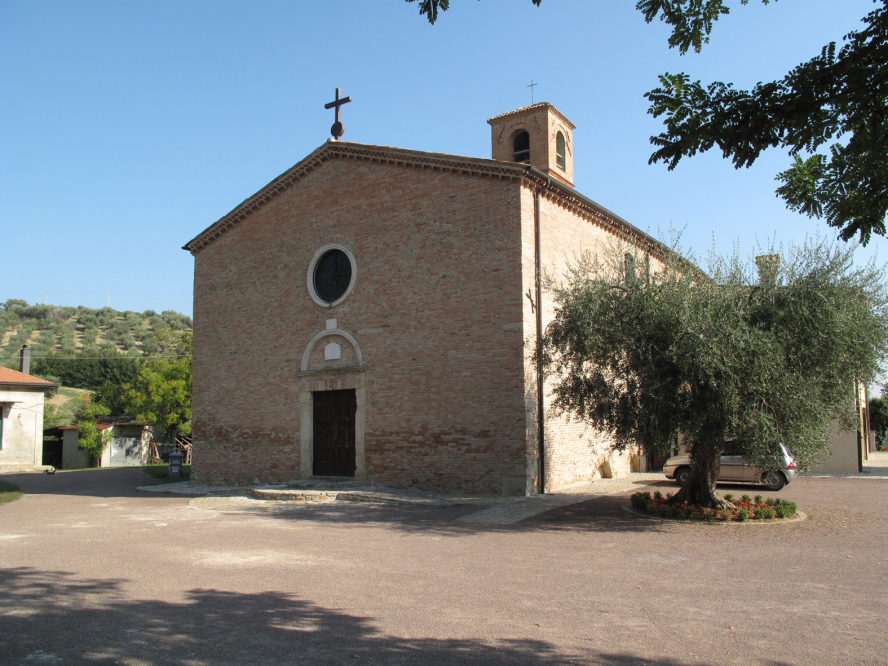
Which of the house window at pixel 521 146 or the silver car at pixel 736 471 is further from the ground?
the house window at pixel 521 146

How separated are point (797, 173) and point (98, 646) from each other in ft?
19.5

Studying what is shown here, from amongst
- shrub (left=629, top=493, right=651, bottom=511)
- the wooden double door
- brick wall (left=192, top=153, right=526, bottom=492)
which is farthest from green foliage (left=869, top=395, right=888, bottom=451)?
the wooden double door

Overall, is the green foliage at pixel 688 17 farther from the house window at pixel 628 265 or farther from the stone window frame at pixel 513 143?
the stone window frame at pixel 513 143

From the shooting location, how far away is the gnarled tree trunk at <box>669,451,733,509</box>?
10609 millimetres

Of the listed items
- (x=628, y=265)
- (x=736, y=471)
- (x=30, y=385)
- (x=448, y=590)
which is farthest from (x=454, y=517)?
(x=30, y=385)

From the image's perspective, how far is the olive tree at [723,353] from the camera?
30.3 ft

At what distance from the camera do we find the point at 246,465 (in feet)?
55.8

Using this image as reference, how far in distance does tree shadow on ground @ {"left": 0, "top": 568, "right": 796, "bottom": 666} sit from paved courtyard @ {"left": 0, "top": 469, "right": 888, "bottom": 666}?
0.07ft

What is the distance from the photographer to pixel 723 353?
9.11 metres

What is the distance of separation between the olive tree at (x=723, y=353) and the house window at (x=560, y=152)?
39.5ft

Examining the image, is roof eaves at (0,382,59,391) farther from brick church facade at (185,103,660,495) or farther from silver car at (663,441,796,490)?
silver car at (663,441,796,490)

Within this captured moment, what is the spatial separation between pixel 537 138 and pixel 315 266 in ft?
30.8

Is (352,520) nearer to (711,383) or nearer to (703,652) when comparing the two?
(711,383)

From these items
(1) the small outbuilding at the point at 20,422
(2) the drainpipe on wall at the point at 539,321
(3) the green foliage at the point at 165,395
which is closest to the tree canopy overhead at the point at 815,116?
(2) the drainpipe on wall at the point at 539,321
